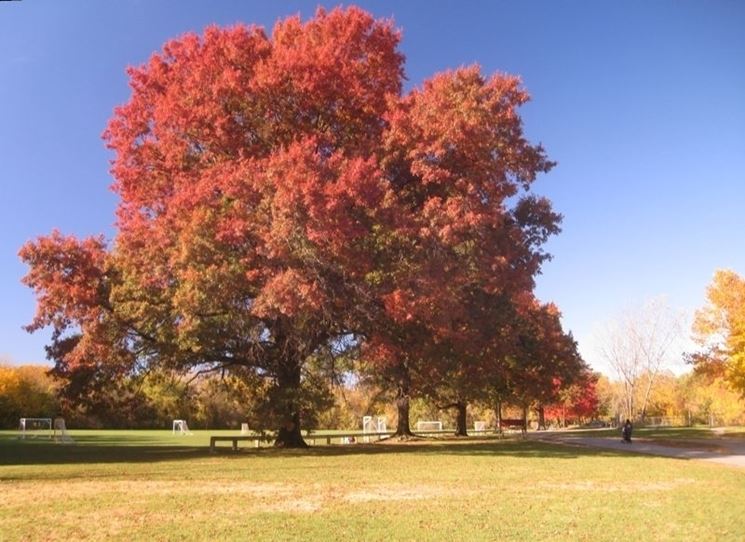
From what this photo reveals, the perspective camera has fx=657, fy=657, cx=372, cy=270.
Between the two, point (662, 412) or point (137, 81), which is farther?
point (662, 412)

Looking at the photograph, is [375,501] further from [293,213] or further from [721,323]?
[721,323]

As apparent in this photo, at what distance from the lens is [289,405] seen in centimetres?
2533

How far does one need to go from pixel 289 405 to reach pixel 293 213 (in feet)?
30.1

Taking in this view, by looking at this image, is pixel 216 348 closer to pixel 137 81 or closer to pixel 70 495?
pixel 137 81

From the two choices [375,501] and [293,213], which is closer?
[375,501]

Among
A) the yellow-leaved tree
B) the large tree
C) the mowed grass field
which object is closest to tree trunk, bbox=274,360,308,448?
the large tree

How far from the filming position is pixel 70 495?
12.1 meters

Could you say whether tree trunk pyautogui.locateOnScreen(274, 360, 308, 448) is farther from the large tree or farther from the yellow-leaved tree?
the yellow-leaved tree

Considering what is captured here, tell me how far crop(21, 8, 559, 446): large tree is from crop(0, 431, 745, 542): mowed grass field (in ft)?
18.6

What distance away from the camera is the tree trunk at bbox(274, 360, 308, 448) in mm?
25062

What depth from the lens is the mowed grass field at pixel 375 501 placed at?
8.70 metres

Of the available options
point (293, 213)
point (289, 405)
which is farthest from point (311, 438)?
point (293, 213)

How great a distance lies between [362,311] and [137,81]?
1282 cm

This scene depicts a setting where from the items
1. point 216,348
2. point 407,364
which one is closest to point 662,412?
point 407,364
